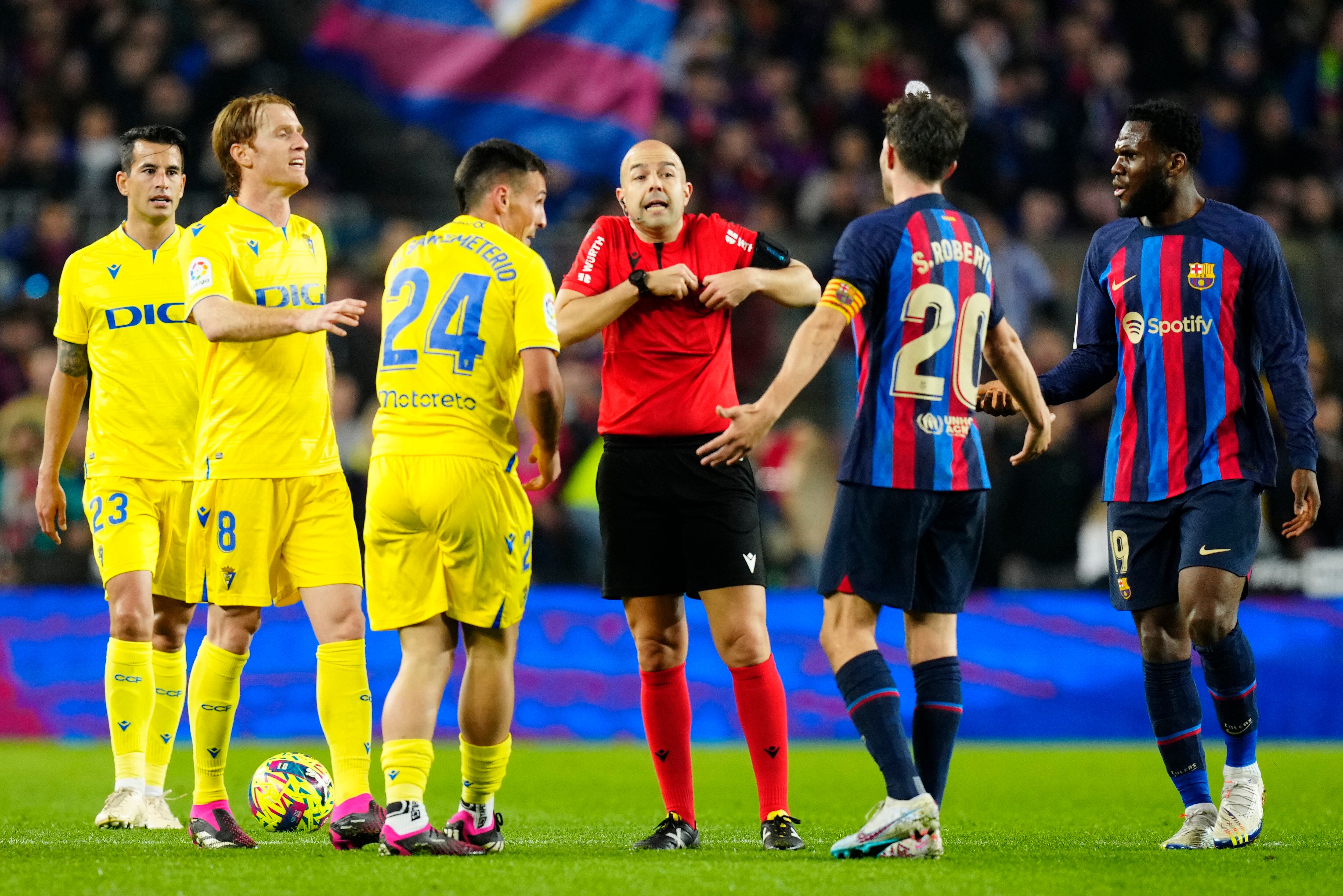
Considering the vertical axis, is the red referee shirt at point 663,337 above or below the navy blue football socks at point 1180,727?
above

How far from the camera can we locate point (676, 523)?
19.6 ft

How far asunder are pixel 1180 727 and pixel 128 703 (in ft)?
13.7

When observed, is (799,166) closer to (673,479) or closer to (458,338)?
(673,479)

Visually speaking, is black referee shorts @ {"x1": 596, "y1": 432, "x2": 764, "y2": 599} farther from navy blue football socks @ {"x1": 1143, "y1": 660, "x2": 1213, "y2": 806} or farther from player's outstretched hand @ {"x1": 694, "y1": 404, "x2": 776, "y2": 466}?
navy blue football socks @ {"x1": 1143, "y1": 660, "x2": 1213, "y2": 806}

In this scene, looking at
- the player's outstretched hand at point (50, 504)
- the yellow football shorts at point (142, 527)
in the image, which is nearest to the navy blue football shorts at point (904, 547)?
the yellow football shorts at point (142, 527)

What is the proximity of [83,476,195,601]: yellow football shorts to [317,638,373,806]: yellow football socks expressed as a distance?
3.67 ft

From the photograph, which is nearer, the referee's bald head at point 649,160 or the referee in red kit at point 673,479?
the referee in red kit at point 673,479

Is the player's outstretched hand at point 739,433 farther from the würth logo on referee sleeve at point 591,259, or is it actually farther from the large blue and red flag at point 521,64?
the large blue and red flag at point 521,64

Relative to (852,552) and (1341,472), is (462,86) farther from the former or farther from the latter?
(852,552)

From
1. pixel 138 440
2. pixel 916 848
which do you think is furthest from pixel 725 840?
pixel 138 440

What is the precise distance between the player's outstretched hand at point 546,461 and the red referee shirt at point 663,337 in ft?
1.21

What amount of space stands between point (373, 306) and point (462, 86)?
2875mm

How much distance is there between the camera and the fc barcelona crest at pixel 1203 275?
600cm

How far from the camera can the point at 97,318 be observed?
696 cm
